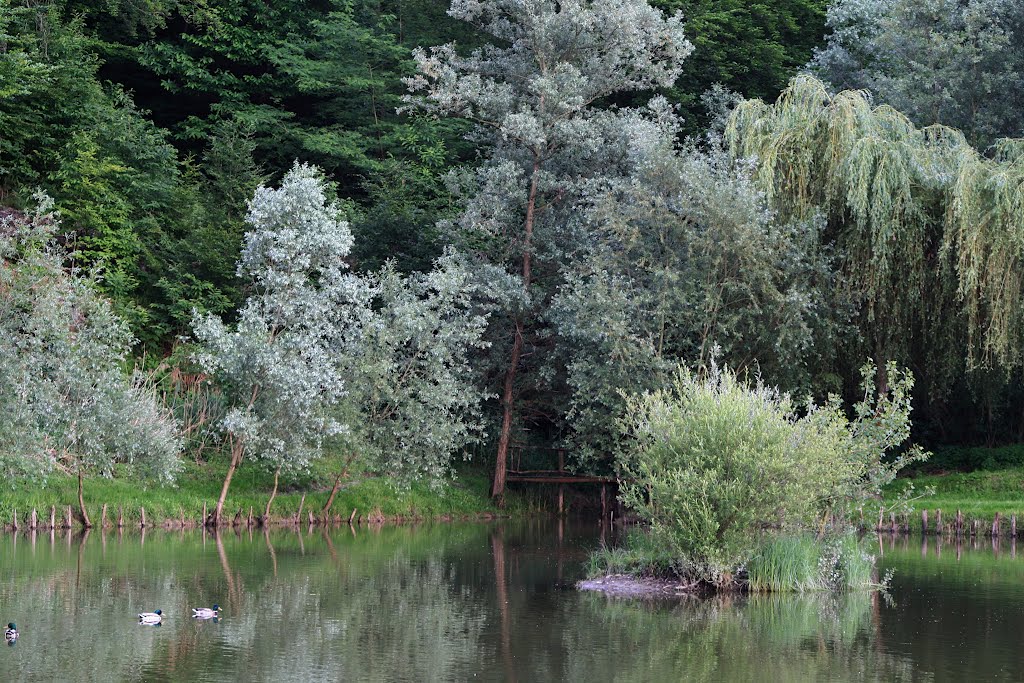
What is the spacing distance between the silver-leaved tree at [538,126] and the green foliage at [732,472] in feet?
49.5

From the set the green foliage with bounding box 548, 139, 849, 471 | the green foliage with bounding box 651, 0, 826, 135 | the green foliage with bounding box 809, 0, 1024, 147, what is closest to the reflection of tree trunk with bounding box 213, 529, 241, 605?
the green foliage with bounding box 548, 139, 849, 471

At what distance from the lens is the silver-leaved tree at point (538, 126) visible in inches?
1499

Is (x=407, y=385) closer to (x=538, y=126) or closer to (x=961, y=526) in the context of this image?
(x=538, y=126)

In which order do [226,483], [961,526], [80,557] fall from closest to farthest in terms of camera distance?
[80,557] → [961,526] → [226,483]

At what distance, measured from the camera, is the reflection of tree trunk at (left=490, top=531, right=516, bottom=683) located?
16531mm

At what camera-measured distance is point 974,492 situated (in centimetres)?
3572

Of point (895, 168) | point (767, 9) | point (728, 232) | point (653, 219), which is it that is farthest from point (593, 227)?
point (767, 9)

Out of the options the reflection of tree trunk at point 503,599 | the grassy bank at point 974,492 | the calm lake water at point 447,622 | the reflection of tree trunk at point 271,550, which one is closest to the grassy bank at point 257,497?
the reflection of tree trunk at point 271,550

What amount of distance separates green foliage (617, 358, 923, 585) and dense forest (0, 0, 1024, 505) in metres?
6.40

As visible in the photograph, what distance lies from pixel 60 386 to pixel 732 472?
1589cm

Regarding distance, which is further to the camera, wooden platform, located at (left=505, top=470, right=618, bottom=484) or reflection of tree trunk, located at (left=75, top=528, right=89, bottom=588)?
wooden platform, located at (left=505, top=470, right=618, bottom=484)

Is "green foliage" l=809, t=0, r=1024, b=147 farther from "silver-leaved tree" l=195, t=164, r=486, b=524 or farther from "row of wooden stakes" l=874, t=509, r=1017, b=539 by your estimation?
"silver-leaved tree" l=195, t=164, r=486, b=524

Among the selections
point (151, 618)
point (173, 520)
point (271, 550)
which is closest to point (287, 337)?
point (173, 520)

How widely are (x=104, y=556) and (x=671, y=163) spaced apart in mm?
18458
